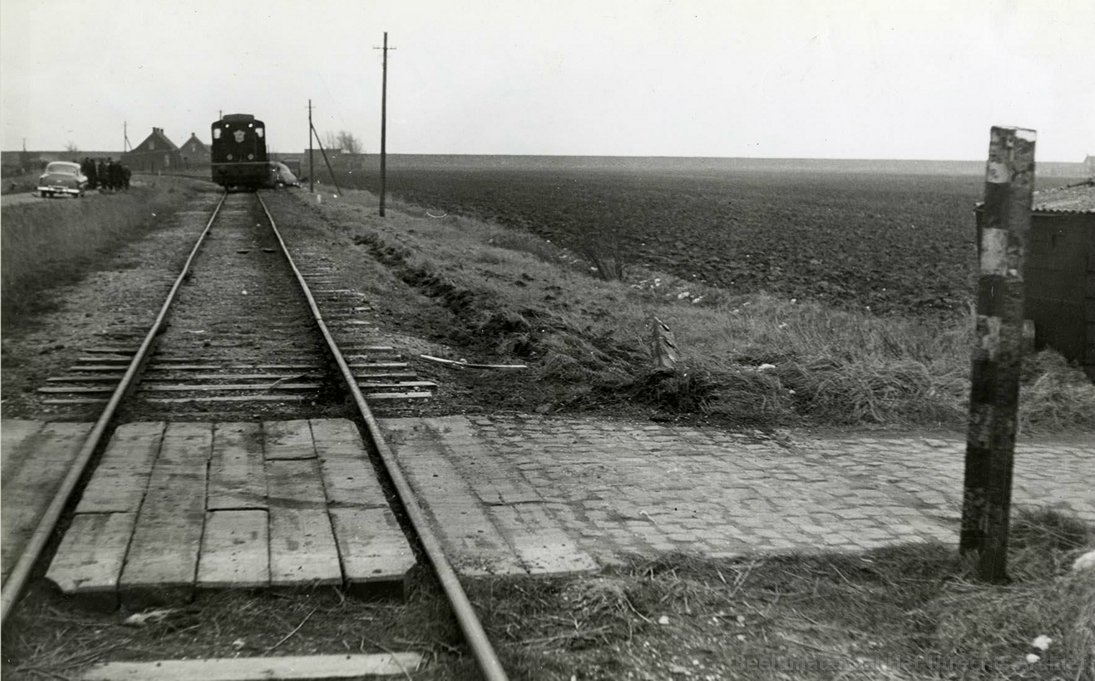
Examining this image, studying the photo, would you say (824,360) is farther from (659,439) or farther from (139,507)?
(139,507)

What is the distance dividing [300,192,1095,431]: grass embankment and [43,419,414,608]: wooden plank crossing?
226 centimetres

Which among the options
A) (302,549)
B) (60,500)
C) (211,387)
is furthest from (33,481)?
(211,387)

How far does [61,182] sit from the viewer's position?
30.6m

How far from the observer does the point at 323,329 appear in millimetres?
9492

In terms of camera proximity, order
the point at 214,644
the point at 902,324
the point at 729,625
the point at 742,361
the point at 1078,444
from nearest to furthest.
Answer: the point at 214,644 → the point at 729,625 → the point at 1078,444 → the point at 742,361 → the point at 902,324

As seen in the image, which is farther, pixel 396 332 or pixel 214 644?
pixel 396 332

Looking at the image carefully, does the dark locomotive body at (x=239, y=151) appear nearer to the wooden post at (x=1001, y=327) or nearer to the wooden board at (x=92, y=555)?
the wooden board at (x=92, y=555)

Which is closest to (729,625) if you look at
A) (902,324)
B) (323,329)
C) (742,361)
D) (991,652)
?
(991,652)

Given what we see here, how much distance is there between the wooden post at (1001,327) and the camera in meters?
4.08

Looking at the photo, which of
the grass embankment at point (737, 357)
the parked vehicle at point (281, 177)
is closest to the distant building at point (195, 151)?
the parked vehicle at point (281, 177)

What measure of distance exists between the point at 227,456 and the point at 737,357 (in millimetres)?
4892

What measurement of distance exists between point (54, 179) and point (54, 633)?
31.0 meters

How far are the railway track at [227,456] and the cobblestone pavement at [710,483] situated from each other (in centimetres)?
57

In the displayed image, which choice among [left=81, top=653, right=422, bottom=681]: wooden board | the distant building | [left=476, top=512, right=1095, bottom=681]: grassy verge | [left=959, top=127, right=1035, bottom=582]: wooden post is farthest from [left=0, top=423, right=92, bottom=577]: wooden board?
the distant building
